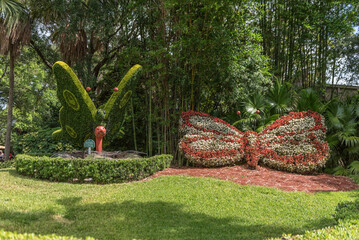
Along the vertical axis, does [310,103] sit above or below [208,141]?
above

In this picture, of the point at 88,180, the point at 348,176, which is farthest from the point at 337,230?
the point at 348,176

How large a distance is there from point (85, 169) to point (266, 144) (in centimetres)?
582

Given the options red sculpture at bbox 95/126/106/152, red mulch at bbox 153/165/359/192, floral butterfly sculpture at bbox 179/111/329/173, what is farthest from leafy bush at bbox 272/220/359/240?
red sculpture at bbox 95/126/106/152

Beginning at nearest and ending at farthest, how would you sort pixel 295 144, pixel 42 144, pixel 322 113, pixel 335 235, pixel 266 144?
1. pixel 335 235
2. pixel 295 144
3. pixel 266 144
4. pixel 322 113
5. pixel 42 144

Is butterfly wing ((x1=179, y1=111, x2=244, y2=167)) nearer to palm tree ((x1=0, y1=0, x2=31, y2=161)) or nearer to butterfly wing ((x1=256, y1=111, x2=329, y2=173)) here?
butterfly wing ((x1=256, y1=111, x2=329, y2=173))

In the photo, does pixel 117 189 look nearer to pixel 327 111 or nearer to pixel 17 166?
pixel 17 166

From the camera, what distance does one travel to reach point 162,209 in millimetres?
5336

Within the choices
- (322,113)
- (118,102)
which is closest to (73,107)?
(118,102)

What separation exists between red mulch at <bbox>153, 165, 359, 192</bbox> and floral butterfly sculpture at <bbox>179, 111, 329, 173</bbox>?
338mm

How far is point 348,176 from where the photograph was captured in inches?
364

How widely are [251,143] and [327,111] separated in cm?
376

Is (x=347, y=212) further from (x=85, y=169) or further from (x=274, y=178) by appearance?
(x=85, y=169)

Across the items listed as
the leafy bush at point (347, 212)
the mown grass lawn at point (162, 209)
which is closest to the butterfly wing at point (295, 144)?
the mown grass lawn at point (162, 209)

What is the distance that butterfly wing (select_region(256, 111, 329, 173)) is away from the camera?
352 inches
